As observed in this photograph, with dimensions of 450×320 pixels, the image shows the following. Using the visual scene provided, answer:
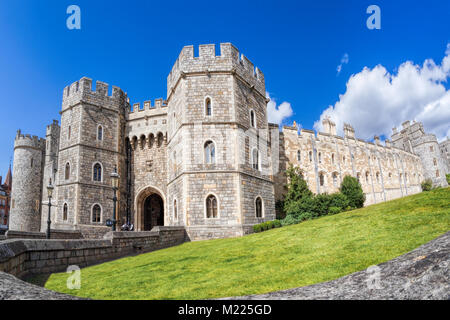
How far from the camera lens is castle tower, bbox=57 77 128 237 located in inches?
889

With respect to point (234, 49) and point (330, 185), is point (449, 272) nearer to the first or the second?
point (234, 49)

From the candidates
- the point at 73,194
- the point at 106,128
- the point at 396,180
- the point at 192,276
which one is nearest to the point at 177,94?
the point at 106,128

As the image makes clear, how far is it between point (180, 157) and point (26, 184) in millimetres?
21378

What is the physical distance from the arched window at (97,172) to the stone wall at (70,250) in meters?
10.4

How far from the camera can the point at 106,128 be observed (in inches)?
985

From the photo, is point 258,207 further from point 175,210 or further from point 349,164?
point 349,164

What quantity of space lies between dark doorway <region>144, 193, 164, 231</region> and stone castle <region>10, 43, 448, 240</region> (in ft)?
0.30

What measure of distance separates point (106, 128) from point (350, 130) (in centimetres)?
2994

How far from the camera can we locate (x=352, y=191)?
101 ft

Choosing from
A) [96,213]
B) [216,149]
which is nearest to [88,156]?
[96,213]

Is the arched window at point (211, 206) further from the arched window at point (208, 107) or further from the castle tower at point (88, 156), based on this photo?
the castle tower at point (88, 156)

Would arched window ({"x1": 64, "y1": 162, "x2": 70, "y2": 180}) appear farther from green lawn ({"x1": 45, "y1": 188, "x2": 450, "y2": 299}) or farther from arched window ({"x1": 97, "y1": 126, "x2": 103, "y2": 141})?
green lawn ({"x1": 45, "y1": 188, "x2": 450, "y2": 299})

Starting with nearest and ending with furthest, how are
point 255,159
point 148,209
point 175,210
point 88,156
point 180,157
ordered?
point 180,157
point 175,210
point 255,159
point 88,156
point 148,209
